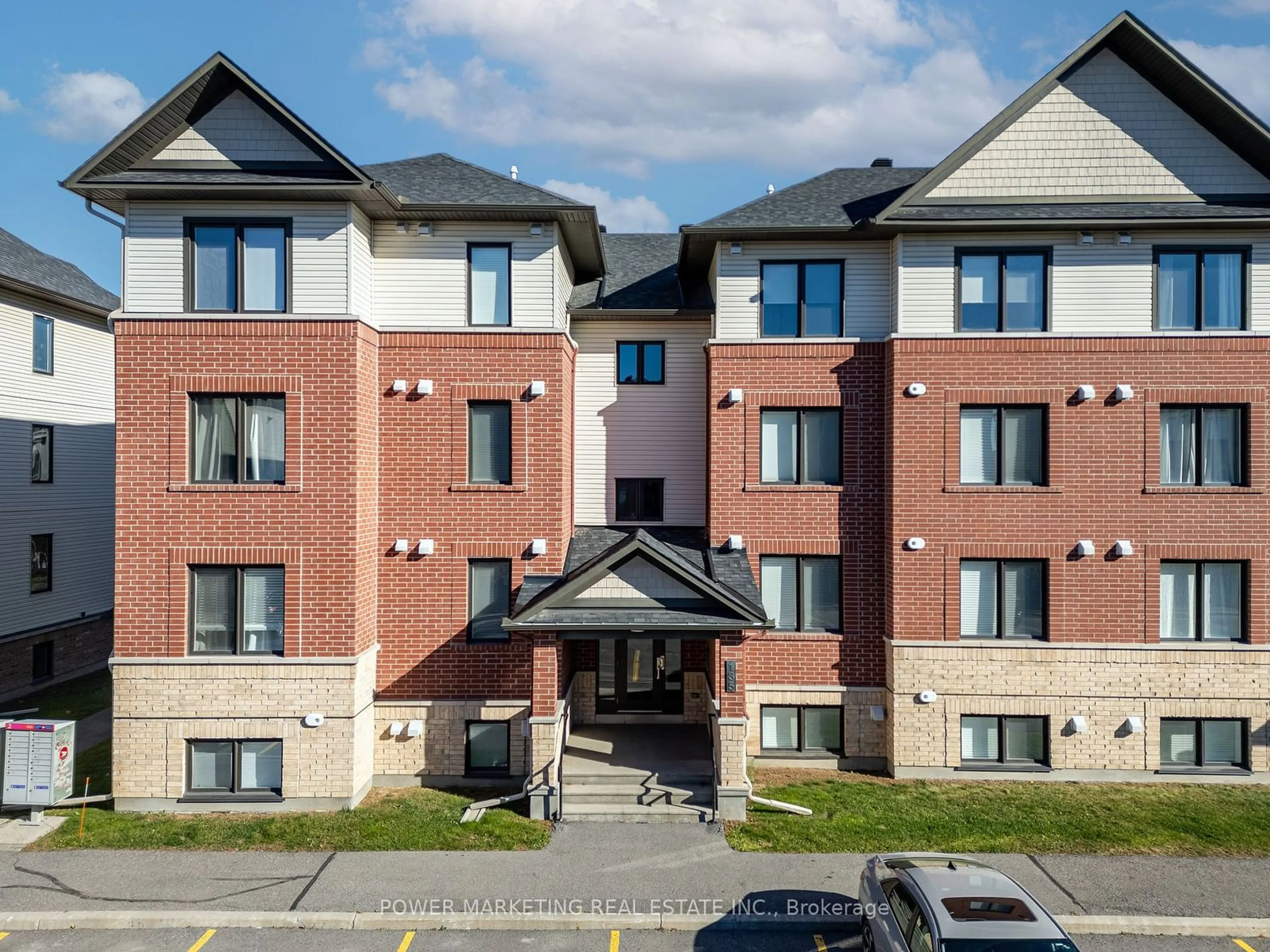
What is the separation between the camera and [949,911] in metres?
7.90

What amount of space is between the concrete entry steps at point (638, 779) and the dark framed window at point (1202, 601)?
8884 millimetres

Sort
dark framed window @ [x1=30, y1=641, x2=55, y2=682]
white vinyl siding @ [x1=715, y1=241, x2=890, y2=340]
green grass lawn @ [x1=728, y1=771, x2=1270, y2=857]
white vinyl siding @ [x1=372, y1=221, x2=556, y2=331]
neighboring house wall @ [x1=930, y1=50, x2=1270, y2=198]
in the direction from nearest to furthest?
green grass lawn @ [x1=728, y1=771, x2=1270, y2=857], neighboring house wall @ [x1=930, y1=50, x2=1270, y2=198], white vinyl siding @ [x1=372, y1=221, x2=556, y2=331], white vinyl siding @ [x1=715, y1=241, x2=890, y2=340], dark framed window @ [x1=30, y1=641, x2=55, y2=682]

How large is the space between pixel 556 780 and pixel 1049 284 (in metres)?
12.4

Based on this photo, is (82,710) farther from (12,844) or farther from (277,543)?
(277,543)

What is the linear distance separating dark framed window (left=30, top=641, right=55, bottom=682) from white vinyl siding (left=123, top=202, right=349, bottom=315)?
1418 centimetres

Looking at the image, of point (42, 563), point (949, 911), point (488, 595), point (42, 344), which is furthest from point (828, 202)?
point (42, 563)

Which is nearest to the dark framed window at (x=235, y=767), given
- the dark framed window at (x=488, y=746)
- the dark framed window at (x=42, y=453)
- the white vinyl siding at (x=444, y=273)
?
the dark framed window at (x=488, y=746)

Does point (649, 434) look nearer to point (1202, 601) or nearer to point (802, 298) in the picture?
point (802, 298)

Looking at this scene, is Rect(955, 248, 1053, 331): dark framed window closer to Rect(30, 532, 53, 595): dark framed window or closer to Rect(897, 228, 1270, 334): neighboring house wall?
Rect(897, 228, 1270, 334): neighboring house wall

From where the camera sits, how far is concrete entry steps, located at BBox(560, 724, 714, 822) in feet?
42.0

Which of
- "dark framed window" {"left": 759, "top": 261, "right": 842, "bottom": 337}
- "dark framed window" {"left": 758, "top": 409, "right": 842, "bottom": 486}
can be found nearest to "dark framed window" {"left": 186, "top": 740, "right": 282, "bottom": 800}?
"dark framed window" {"left": 758, "top": 409, "right": 842, "bottom": 486}

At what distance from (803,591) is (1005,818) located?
196 inches

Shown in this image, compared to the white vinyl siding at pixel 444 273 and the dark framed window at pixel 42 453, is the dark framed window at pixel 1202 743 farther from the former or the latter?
the dark framed window at pixel 42 453

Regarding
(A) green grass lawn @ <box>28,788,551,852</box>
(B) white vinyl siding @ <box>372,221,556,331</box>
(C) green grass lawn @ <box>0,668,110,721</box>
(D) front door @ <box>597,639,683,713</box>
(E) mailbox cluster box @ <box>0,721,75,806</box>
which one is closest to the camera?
(A) green grass lawn @ <box>28,788,551,852</box>
